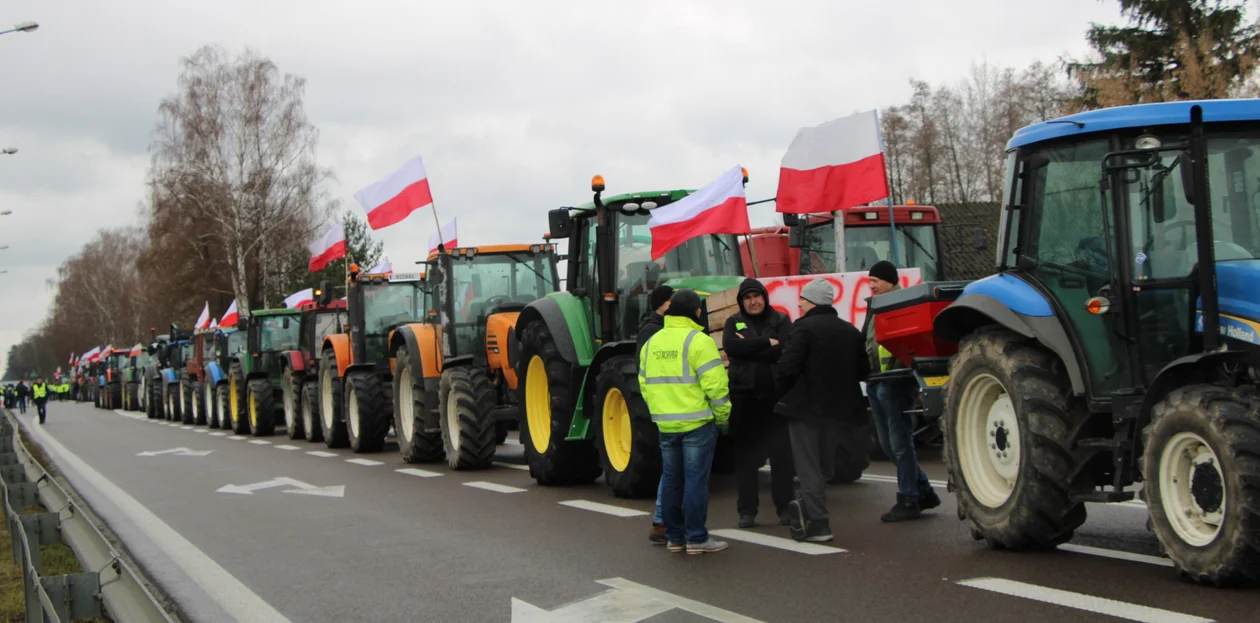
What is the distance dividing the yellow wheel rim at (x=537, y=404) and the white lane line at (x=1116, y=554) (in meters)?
6.21

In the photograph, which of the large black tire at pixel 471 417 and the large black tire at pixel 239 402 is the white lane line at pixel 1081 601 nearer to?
the large black tire at pixel 471 417

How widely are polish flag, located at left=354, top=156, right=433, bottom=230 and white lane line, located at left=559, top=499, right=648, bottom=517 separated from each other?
21.5ft

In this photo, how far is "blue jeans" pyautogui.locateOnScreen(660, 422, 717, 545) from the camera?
27.7 feet

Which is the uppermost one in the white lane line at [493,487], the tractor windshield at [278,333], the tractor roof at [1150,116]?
the tractor roof at [1150,116]

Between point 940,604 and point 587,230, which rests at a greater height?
point 587,230

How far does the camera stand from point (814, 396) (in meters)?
8.58

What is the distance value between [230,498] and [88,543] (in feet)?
17.5

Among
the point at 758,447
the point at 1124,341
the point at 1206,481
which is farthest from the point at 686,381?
the point at 1206,481

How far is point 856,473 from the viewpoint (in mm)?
12008

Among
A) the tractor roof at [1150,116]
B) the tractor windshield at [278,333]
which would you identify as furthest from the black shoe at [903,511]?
the tractor windshield at [278,333]

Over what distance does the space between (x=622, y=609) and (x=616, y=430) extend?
4.83 m

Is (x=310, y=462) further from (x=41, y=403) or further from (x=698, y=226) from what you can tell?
(x=41, y=403)

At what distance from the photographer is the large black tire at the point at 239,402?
2702cm

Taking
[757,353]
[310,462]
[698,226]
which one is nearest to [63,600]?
[757,353]
